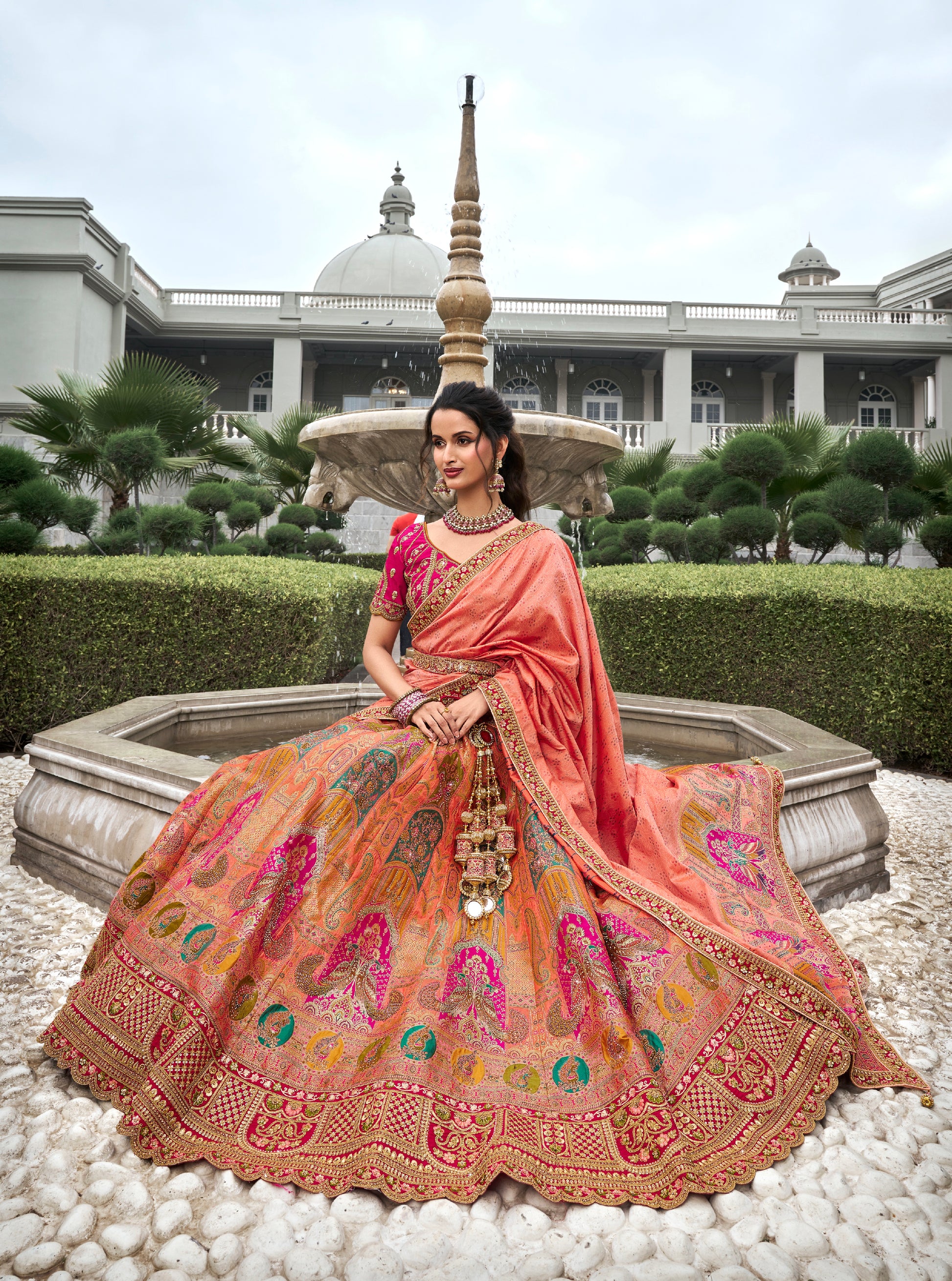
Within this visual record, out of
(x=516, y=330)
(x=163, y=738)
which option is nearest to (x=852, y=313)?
(x=516, y=330)

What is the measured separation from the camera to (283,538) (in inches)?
458

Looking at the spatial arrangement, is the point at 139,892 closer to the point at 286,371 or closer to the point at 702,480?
the point at 702,480

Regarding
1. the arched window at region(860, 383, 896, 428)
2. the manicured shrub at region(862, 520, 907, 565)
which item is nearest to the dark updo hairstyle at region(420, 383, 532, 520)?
the manicured shrub at region(862, 520, 907, 565)

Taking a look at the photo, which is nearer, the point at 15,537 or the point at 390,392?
the point at 15,537

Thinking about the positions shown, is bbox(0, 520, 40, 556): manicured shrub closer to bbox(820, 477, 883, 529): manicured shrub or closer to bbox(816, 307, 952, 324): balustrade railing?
bbox(820, 477, 883, 529): manicured shrub

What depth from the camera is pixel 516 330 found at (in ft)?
68.1

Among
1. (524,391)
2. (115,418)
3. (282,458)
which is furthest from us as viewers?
(524,391)

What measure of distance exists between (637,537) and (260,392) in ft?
54.3

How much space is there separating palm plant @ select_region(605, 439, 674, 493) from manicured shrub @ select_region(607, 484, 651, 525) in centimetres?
97

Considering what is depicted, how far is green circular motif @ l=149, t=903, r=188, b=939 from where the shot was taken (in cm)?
192

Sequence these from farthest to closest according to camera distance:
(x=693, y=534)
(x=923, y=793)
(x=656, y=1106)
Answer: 1. (x=693, y=534)
2. (x=923, y=793)
3. (x=656, y=1106)

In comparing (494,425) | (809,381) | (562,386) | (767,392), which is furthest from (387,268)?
(494,425)

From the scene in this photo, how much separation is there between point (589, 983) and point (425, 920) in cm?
41

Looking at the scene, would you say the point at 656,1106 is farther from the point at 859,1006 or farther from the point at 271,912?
the point at 271,912
